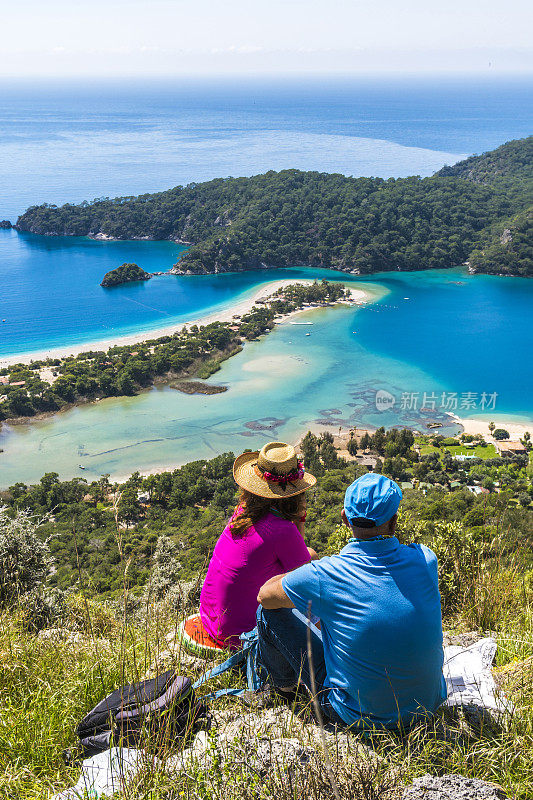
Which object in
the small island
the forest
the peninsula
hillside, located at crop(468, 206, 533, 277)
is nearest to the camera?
the forest

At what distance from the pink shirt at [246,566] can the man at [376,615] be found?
552 millimetres

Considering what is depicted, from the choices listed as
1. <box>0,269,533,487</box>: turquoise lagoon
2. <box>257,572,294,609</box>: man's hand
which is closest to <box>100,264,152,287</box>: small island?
<box>0,269,533,487</box>: turquoise lagoon

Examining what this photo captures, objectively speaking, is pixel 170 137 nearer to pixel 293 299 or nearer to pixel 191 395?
pixel 293 299

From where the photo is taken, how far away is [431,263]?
5225 cm

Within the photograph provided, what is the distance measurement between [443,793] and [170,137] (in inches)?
6004

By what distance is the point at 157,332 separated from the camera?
1507 inches

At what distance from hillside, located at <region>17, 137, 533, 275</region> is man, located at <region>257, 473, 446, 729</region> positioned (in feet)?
166

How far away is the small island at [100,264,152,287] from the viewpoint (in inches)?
1927

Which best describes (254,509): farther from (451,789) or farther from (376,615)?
(451,789)

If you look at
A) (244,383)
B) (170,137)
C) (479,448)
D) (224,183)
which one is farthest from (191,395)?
(170,137)

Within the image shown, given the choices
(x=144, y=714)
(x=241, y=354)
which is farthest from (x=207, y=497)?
(x=144, y=714)

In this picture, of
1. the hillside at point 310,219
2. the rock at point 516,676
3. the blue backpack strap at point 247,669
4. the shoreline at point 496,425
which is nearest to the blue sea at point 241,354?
the shoreline at point 496,425

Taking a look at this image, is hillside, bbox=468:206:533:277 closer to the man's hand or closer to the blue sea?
the blue sea

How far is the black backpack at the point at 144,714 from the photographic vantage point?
1.71 metres
